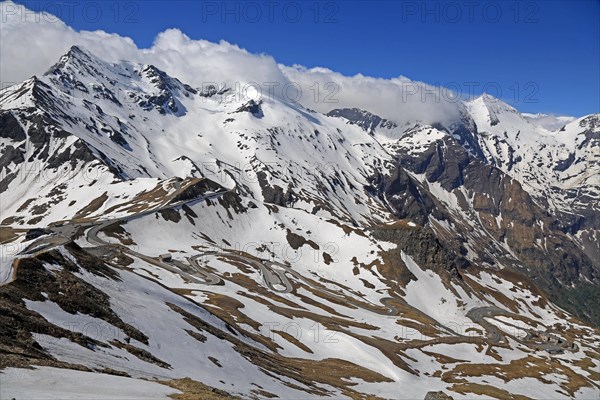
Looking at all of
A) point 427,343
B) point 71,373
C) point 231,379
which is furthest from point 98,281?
point 427,343

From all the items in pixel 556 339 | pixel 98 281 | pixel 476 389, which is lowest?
pixel 98 281

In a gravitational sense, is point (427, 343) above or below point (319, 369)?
above

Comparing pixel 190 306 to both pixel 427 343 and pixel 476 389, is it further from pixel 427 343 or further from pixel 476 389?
pixel 427 343

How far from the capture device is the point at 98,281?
57.4m

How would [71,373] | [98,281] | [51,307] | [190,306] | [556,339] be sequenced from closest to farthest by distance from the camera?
[71,373] < [51,307] < [98,281] < [190,306] < [556,339]

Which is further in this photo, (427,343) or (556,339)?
(556,339)

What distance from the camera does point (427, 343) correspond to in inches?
4875

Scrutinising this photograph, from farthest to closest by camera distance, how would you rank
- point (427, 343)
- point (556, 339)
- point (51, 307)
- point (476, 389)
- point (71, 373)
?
point (556, 339)
point (427, 343)
point (476, 389)
point (51, 307)
point (71, 373)

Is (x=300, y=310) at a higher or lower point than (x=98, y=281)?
higher

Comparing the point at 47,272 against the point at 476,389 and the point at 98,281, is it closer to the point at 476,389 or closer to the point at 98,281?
the point at 98,281

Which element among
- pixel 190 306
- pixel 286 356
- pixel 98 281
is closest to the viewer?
pixel 98 281

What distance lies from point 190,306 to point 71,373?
4693 cm

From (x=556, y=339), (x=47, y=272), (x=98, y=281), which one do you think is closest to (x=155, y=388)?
(x=47, y=272)

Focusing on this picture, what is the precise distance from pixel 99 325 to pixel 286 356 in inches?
1680
